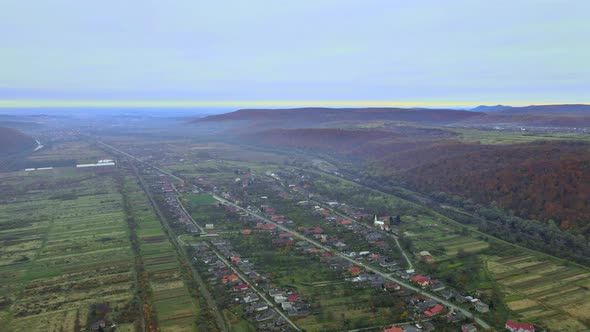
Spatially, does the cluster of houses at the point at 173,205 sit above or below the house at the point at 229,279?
above

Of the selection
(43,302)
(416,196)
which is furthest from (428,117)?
(43,302)

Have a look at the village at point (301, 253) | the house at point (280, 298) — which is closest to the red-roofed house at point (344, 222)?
the village at point (301, 253)

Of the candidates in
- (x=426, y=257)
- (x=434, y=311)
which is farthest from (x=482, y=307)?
(x=426, y=257)

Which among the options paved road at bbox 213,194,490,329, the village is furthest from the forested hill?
paved road at bbox 213,194,490,329

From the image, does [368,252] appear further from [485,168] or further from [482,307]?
[485,168]

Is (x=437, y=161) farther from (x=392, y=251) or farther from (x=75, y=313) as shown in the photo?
(x=75, y=313)

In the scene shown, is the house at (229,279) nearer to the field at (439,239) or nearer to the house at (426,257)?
the house at (426,257)
